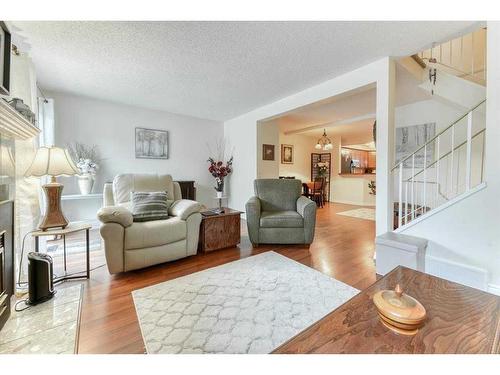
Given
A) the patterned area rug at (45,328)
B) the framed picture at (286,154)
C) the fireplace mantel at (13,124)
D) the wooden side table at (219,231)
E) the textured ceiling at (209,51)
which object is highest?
the textured ceiling at (209,51)

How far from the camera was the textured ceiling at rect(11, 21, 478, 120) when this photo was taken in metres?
1.86

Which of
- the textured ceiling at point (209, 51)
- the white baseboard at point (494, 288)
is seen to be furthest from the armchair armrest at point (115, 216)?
the white baseboard at point (494, 288)

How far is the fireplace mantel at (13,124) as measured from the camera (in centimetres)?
123

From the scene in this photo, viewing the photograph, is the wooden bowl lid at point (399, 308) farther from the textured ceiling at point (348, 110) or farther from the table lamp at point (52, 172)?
the textured ceiling at point (348, 110)

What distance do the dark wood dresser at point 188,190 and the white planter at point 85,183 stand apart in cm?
151

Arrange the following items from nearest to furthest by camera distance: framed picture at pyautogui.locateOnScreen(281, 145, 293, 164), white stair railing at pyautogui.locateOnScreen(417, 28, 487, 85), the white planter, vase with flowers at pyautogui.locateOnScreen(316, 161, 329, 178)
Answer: white stair railing at pyautogui.locateOnScreen(417, 28, 487, 85) → the white planter → framed picture at pyautogui.locateOnScreen(281, 145, 293, 164) → vase with flowers at pyautogui.locateOnScreen(316, 161, 329, 178)

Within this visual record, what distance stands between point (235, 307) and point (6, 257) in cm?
157

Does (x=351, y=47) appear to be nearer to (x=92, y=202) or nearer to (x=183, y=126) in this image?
(x=183, y=126)

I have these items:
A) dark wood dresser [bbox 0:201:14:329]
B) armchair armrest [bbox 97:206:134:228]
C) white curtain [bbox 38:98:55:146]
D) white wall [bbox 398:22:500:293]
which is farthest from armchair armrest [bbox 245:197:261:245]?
white curtain [bbox 38:98:55:146]

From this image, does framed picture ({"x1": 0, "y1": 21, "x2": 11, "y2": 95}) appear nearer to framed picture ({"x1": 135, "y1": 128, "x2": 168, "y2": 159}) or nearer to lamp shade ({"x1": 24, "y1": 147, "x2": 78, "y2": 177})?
lamp shade ({"x1": 24, "y1": 147, "x2": 78, "y2": 177})

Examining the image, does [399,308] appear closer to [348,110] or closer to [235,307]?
[235,307]

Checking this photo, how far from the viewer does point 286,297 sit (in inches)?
65.5

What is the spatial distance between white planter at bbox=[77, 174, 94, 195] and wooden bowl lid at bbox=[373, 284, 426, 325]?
4.12m

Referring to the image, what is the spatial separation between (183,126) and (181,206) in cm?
277
